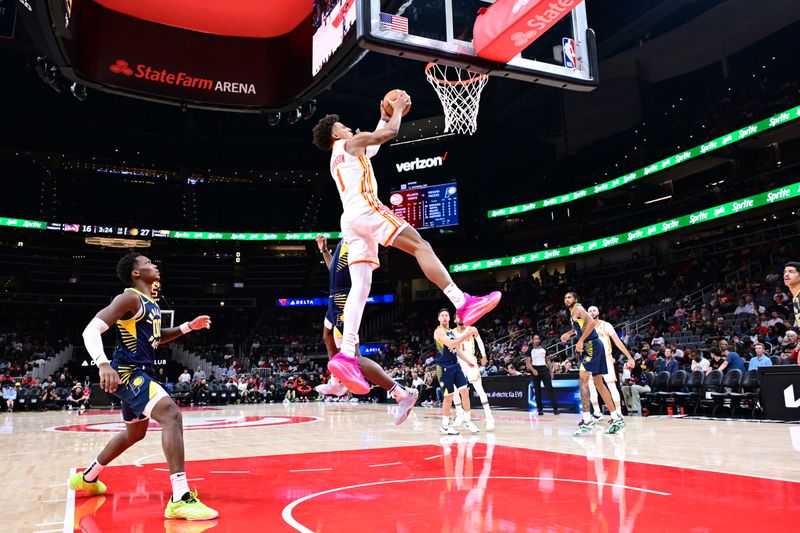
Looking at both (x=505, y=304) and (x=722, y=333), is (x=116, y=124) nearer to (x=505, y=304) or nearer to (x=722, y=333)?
(x=505, y=304)

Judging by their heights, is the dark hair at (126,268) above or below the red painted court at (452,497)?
above

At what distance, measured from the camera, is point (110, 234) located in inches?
1159

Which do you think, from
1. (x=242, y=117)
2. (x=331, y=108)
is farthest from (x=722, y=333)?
(x=242, y=117)

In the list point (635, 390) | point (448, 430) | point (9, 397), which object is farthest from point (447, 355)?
point (9, 397)

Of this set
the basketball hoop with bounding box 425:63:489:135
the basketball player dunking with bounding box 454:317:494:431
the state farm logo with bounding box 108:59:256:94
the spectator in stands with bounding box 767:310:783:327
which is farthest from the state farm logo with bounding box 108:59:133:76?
the spectator in stands with bounding box 767:310:783:327

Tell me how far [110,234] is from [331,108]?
12.6m

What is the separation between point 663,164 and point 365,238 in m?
21.3

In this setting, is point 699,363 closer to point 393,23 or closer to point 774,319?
point 774,319

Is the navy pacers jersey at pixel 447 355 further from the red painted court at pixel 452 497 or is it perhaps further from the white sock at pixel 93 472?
the white sock at pixel 93 472

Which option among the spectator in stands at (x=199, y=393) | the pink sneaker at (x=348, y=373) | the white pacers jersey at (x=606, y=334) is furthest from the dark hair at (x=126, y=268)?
the spectator in stands at (x=199, y=393)

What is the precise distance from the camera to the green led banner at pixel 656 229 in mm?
18859

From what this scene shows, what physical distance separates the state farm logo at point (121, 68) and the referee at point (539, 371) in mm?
9778

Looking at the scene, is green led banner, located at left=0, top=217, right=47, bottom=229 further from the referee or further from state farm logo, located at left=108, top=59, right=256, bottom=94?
state farm logo, located at left=108, top=59, right=256, bottom=94

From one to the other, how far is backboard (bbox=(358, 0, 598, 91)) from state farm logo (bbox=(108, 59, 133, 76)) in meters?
2.69
